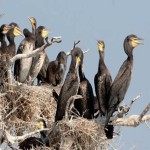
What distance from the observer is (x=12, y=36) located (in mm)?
19609

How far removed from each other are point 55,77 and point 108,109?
356 centimetres

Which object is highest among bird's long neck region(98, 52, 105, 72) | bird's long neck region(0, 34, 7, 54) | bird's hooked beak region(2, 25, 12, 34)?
bird's hooked beak region(2, 25, 12, 34)

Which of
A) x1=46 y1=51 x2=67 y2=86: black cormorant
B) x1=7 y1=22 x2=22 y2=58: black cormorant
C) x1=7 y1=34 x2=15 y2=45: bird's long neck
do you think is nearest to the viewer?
x1=7 y1=22 x2=22 y2=58: black cormorant

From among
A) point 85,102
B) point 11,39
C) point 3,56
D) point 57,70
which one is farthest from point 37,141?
point 57,70

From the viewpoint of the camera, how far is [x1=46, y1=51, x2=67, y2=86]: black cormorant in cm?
2025

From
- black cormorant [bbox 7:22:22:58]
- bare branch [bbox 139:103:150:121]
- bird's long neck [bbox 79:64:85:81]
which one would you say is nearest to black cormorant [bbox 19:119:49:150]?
bird's long neck [bbox 79:64:85:81]

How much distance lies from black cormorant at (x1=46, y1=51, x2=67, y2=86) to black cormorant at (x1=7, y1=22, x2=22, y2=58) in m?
0.96

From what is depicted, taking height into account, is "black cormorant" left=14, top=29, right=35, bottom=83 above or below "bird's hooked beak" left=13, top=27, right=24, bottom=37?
below

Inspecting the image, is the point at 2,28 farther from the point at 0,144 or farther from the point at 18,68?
the point at 0,144

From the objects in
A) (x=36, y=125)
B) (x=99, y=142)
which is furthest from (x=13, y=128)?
(x=99, y=142)

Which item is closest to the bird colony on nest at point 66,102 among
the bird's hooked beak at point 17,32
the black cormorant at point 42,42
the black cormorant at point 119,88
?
the black cormorant at point 119,88

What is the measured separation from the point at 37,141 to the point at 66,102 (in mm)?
1023

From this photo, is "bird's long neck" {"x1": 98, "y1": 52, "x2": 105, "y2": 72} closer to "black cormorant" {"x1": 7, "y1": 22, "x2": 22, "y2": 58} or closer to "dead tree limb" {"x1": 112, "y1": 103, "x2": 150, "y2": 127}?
"dead tree limb" {"x1": 112, "y1": 103, "x2": 150, "y2": 127}

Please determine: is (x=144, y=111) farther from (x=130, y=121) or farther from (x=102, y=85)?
(x=102, y=85)
